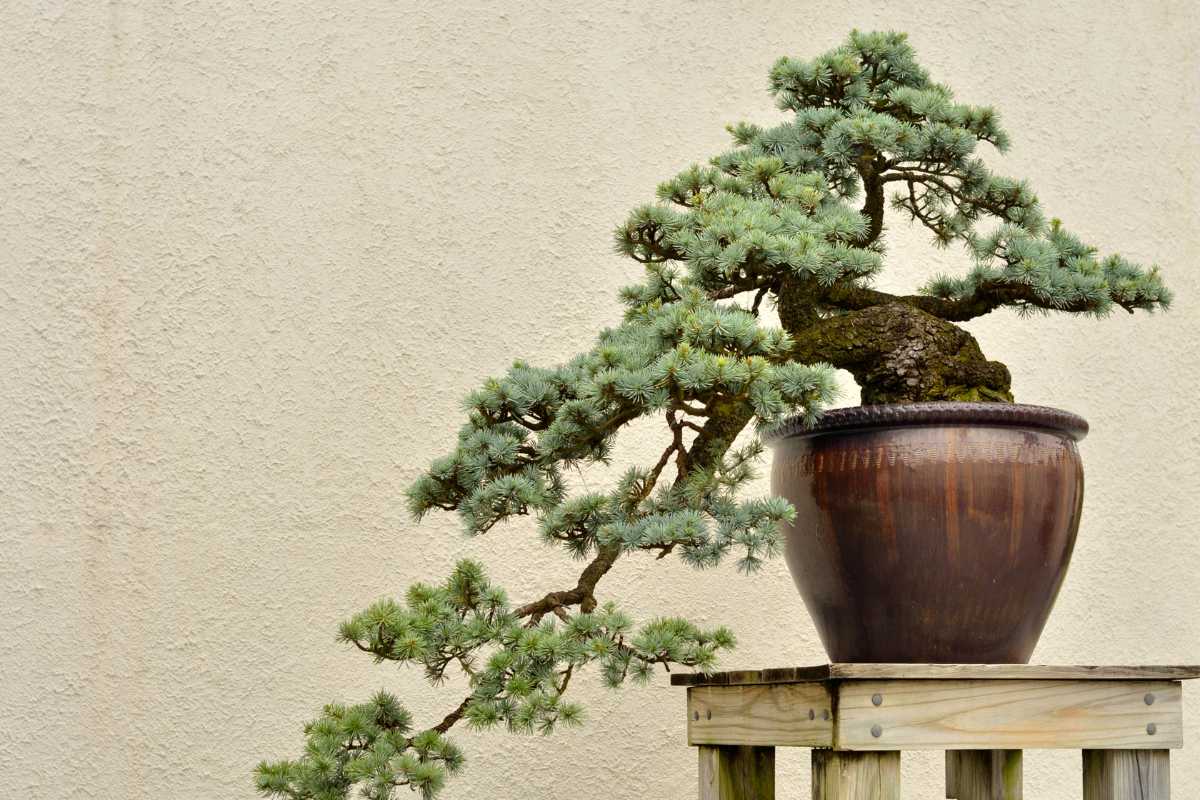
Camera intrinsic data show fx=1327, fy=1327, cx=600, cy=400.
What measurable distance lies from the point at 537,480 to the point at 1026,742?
53cm

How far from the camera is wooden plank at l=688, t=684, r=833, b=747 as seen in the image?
4.02ft

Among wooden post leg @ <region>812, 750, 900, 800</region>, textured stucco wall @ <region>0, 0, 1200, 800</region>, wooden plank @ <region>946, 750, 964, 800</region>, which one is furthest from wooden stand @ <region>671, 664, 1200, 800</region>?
textured stucco wall @ <region>0, 0, 1200, 800</region>

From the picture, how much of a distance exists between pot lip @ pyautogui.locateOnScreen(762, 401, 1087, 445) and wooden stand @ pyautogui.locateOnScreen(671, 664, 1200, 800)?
0.78ft

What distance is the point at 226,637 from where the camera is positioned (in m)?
1.88

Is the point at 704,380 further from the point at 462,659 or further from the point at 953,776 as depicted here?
the point at 953,776

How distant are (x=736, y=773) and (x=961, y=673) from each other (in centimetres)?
35

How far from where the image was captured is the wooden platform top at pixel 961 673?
46.6 inches

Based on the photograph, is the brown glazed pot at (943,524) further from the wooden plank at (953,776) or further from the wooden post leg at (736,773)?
the wooden plank at (953,776)

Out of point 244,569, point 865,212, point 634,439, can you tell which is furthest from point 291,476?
point 865,212

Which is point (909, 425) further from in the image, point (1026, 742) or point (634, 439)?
point (634, 439)

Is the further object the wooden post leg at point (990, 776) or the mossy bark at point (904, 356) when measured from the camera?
the wooden post leg at point (990, 776)

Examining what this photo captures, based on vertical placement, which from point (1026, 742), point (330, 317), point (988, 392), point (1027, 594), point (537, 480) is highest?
point (330, 317)

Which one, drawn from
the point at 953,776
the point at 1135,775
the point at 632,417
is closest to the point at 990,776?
the point at 953,776

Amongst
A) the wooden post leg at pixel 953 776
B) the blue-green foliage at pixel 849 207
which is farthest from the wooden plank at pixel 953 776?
the blue-green foliage at pixel 849 207
